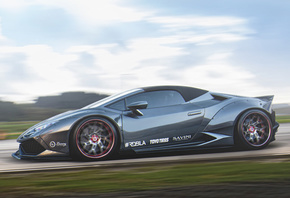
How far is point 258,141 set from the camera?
7336 mm

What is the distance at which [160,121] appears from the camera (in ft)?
22.0

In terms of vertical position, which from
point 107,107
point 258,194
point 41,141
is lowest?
point 258,194

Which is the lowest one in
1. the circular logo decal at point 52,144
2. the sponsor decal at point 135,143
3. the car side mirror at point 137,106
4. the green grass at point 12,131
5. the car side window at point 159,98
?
the sponsor decal at point 135,143

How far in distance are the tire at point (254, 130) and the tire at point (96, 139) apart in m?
2.25

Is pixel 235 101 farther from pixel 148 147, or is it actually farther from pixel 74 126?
pixel 74 126

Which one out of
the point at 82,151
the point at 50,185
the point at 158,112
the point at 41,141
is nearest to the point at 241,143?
the point at 158,112

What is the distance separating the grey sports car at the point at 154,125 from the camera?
644cm

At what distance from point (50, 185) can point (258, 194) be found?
6.87ft

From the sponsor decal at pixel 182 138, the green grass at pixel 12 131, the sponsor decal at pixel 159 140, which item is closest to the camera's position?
the sponsor decal at pixel 159 140

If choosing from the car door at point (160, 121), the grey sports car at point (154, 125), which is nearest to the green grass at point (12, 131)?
the grey sports car at point (154, 125)

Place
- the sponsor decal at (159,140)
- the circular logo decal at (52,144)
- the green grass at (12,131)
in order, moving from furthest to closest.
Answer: the green grass at (12,131) → the sponsor decal at (159,140) → the circular logo decal at (52,144)

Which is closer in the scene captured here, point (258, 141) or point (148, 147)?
point (148, 147)

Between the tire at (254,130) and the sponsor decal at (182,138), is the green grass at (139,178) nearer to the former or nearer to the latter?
the sponsor decal at (182,138)

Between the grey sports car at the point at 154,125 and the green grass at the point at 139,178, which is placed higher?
the grey sports car at the point at 154,125
